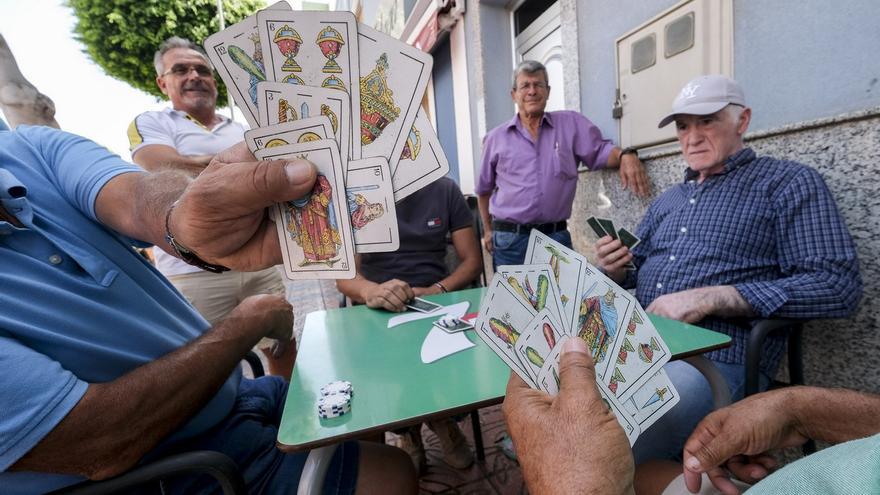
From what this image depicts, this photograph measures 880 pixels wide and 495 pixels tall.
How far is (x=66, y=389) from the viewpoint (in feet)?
2.35

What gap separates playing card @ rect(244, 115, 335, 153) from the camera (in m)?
0.75

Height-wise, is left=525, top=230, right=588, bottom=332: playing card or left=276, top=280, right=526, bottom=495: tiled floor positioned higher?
left=525, top=230, right=588, bottom=332: playing card

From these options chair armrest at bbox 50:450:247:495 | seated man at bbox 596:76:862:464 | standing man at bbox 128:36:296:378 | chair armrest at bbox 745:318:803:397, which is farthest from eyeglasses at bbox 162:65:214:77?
chair armrest at bbox 745:318:803:397

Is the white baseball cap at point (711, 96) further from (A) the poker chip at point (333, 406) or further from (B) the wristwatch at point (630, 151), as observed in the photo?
(A) the poker chip at point (333, 406)

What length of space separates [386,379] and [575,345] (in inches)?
21.8

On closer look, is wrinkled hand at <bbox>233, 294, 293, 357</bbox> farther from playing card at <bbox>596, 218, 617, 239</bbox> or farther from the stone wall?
the stone wall

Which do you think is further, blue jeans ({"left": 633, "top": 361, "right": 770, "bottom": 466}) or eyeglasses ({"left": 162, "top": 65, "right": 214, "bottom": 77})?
eyeglasses ({"left": 162, "top": 65, "right": 214, "bottom": 77})

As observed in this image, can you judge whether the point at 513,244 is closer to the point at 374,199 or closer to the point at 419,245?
the point at 419,245

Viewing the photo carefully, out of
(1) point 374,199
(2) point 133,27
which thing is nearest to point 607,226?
(1) point 374,199

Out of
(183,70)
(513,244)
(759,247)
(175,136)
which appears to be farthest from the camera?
(513,244)

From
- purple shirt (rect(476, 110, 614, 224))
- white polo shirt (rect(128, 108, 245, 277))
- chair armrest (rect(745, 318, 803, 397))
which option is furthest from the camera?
purple shirt (rect(476, 110, 614, 224))

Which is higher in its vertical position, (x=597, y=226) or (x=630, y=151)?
(x=630, y=151)

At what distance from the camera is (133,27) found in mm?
10000

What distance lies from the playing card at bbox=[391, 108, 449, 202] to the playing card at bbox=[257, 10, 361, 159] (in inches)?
5.7
